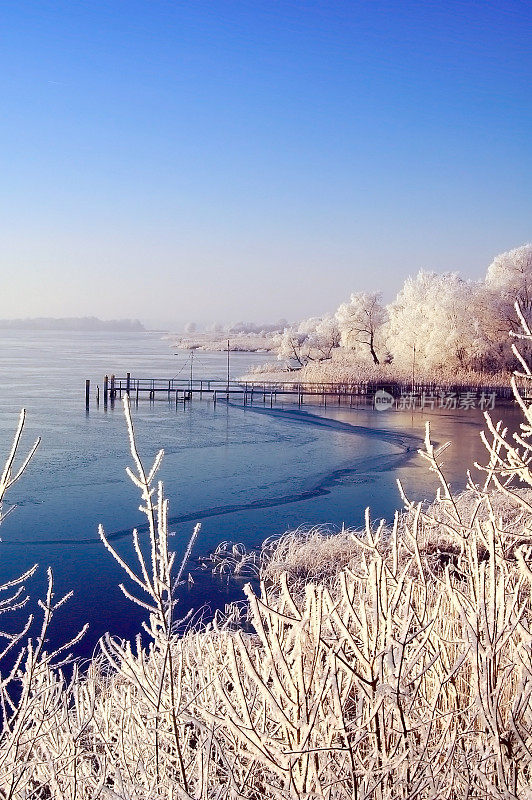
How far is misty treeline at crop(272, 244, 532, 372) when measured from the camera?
120ft

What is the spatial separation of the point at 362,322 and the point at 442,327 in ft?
26.8

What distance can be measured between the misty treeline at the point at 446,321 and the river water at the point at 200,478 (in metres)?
9.06

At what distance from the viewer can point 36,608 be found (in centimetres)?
805

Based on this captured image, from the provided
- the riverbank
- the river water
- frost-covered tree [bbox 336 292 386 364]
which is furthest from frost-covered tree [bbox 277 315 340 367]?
the riverbank


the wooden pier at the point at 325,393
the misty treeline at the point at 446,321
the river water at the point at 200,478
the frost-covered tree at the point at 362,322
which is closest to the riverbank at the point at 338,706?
→ the river water at the point at 200,478

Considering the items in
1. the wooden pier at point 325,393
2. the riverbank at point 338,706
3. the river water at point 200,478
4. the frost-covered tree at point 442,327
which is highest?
the frost-covered tree at point 442,327

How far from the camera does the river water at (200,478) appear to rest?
9266 millimetres

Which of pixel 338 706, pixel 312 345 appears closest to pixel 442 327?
pixel 312 345

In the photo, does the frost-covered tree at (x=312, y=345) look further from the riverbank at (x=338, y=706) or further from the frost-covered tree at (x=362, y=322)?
the riverbank at (x=338, y=706)

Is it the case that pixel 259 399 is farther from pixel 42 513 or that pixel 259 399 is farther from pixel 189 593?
pixel 189 593

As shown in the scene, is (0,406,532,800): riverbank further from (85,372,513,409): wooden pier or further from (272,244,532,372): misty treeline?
(272,244,532,372): misty treeline

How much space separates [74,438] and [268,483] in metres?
6.90

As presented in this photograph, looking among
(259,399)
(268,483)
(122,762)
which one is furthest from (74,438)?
(122,762)

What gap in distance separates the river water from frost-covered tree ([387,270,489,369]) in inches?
356
